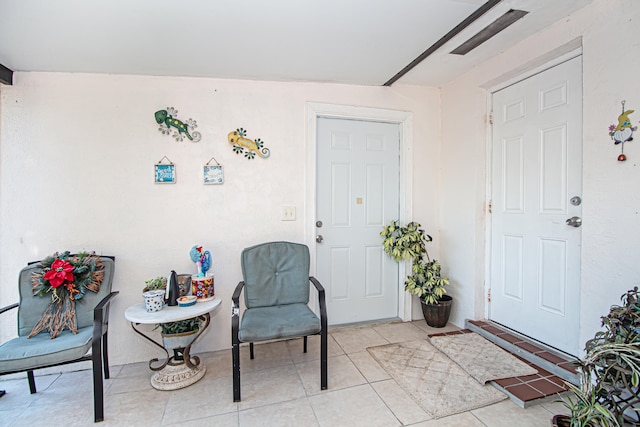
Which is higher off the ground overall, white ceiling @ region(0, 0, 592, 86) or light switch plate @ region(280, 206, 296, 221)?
white ceiling @ region(0, 0, 592, 86)

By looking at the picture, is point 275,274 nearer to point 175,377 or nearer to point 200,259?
point 200,259

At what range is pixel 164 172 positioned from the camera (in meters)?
2.49

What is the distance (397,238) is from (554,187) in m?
1.30

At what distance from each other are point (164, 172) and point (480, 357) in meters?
2.92

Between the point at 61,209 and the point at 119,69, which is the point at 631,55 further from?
the point at 61,209

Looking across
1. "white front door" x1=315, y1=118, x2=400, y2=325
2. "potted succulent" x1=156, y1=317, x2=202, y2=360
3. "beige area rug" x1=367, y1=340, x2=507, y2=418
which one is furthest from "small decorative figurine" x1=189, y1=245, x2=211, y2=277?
"beige area rug" x1=367, y1=340, x2=507, y2=418

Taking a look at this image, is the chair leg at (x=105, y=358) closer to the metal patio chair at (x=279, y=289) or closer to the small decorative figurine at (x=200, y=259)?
the small decorative figurine at (x=200, y=259)

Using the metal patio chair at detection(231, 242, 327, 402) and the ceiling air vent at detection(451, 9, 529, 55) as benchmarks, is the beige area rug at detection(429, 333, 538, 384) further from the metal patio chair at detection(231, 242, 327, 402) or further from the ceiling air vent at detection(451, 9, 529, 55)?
the ceiling air vent at detection(451, 9, 529, 55)

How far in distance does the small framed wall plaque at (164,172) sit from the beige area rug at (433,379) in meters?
2.21

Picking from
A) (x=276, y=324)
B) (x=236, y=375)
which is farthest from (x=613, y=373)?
(x=236, y=375)

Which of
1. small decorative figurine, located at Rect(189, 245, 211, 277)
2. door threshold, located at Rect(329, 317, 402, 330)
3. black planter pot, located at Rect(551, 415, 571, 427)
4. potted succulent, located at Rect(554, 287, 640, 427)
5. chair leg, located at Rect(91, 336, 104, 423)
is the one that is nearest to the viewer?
potted succulent, located at Rect(554, 287, 640, 427)

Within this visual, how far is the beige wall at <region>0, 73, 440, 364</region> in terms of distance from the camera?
2.31 m

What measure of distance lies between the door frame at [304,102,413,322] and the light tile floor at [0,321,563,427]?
2.97 ft

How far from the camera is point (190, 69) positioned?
95.6 inches
